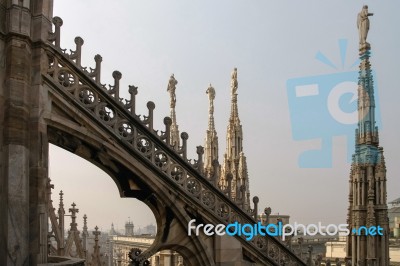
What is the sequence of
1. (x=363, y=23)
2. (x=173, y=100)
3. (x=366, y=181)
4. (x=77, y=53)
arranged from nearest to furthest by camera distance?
(x=77, y=53) → (x=366, y=181) → (x=363, y=23) → (x=173, y=100)

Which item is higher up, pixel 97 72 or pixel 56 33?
pixel 56 33

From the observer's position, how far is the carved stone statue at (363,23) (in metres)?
15.8

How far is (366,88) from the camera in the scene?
1561cm

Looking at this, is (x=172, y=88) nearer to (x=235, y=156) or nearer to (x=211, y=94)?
(x=211, y=94)

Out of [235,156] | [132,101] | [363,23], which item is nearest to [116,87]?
[132,101]

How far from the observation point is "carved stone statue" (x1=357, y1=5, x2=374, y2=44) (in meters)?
15.8

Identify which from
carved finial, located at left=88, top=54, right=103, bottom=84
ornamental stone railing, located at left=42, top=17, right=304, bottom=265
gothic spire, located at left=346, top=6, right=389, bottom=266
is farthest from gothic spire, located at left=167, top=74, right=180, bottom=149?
carved finial, located at left=88, top=54, right=103, bottom=84

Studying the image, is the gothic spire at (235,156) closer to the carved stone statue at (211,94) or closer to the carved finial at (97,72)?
the carved stone statue at (211,94)

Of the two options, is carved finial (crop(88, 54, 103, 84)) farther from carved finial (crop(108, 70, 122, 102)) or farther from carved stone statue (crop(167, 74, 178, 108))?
carved stone statue (crop(167, 74, 178, 108))

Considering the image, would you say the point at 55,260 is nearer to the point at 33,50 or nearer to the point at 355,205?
the point at 33,50

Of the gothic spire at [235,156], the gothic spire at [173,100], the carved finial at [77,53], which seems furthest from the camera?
the gothic spire at [235,156]

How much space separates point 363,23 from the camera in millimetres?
15797

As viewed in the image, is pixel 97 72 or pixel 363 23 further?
pixel 363 23

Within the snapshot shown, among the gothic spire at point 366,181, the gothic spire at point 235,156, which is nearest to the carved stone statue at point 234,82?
the gothic spire at point 235,156
